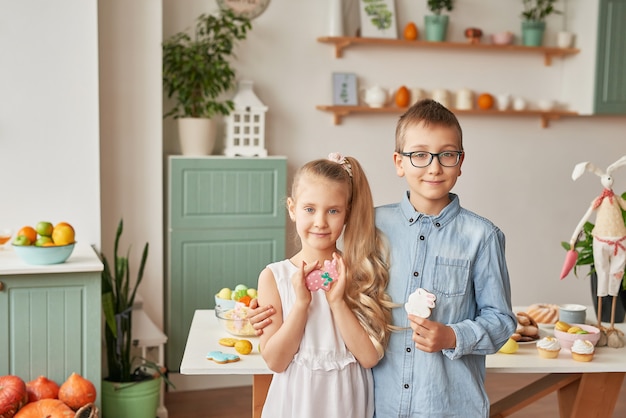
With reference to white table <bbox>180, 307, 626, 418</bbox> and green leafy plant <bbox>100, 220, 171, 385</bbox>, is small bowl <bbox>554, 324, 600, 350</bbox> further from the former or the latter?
green leafy plant <bbox>100, 220, 171, 385</bbox>

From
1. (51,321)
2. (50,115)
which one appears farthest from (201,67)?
(51,321)

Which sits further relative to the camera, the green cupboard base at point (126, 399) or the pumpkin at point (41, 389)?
the green cupboard base at point (126, 399)

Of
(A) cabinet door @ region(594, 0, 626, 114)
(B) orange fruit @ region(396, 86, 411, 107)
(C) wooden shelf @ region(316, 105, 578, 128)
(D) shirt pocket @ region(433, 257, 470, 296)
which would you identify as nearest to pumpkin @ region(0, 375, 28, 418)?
(D) shirt pocket @ region(433, 257, 470, 296)

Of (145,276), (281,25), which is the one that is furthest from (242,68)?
(145,276)

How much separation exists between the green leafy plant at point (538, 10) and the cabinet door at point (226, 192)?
191 cm

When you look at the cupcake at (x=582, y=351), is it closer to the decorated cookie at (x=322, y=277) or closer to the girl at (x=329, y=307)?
the girl at (x=329, y=307)

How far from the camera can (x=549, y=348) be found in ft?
7.90

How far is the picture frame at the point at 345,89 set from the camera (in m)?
4.64

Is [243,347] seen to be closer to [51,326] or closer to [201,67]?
[51,326]

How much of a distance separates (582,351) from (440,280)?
75 cm

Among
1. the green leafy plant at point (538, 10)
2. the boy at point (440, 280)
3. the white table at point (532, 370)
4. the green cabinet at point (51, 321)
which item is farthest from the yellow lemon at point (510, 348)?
the green leafy plant at point (538, 10)

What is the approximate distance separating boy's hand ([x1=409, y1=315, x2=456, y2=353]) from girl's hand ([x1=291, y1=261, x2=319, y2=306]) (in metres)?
0.25

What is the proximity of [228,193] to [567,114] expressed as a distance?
229 centimetres

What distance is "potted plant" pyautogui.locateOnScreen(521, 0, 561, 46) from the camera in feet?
16.1
